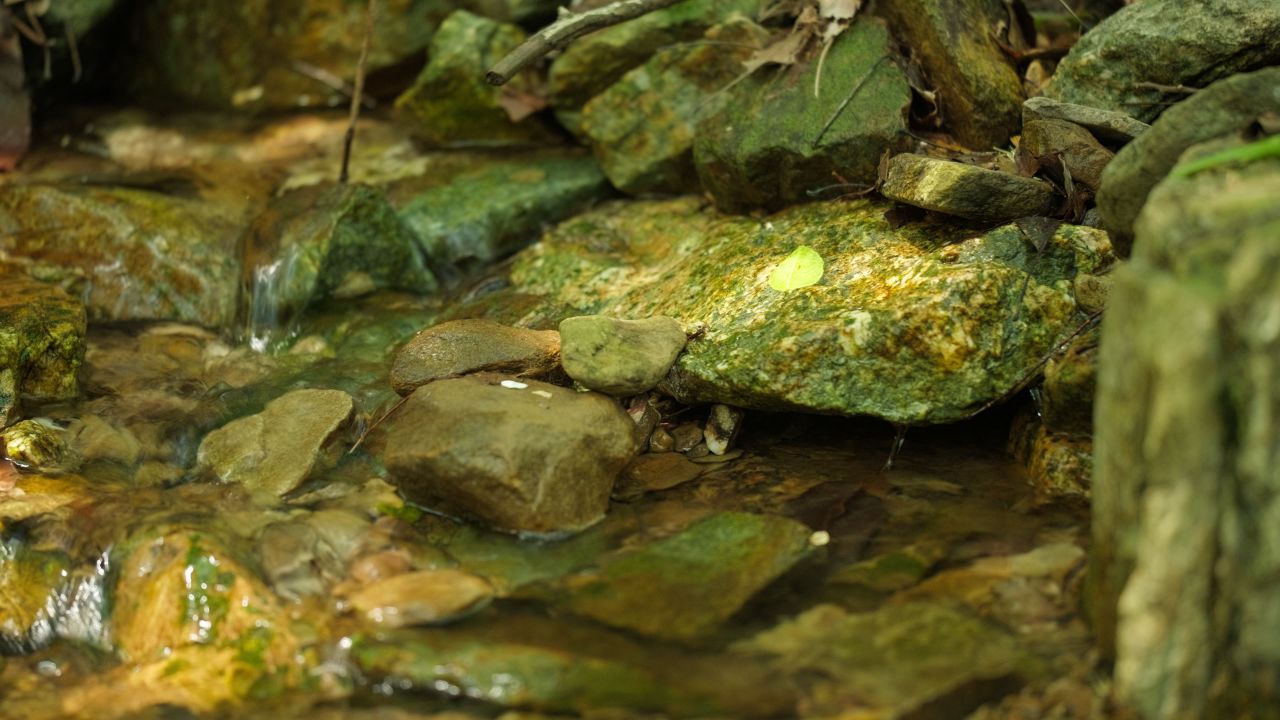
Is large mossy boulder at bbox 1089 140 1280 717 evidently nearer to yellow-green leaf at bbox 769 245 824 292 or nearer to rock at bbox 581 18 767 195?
yellow-green leaf at bbox 769 245 824 292

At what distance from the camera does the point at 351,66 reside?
757cm

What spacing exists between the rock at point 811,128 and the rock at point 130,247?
2.66m

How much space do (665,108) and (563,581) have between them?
3025 millimetres

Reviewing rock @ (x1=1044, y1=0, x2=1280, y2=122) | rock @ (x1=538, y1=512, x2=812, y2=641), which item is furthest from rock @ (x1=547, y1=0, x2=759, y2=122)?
rock @ (x1=538, y1=512, x2=812, y2=641)

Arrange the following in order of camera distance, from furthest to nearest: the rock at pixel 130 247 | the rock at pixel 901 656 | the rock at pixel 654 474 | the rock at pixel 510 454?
the rock at pixel 130 247
the rock at pixel 654 474
the rock at pixel 510 454
the rock at pixel 901 656

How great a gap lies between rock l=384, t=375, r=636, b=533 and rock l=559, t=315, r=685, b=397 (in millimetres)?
140

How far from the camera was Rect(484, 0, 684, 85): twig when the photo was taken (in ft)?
16.6

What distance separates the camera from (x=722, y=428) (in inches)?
171

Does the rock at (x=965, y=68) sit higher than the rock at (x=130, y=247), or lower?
higher

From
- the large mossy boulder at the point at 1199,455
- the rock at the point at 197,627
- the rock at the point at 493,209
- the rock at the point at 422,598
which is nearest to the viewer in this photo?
the large mossy boulder at the point at 1199,455

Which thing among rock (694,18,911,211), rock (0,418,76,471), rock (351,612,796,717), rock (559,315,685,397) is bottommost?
rock (0,418,76,471)

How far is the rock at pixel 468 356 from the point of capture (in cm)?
430

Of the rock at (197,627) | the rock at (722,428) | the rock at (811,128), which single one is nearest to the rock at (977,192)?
the rock at (811,128)

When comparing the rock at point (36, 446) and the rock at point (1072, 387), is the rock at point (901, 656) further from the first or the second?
the rock at point (36, 446)
